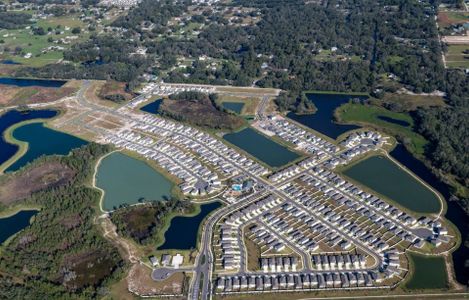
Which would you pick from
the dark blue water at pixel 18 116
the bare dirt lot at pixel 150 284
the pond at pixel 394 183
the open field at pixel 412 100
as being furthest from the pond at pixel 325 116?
the dark blue water at pixel 18 116

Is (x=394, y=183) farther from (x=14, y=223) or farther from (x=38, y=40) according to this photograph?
(x=38, y=40)

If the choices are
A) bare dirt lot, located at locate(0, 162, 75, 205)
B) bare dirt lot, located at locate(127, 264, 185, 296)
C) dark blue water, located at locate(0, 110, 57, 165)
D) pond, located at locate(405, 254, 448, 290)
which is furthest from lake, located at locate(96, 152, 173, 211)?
pond, located at locate(405, 254, 448, 290)

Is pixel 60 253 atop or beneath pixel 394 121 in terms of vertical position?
beneath

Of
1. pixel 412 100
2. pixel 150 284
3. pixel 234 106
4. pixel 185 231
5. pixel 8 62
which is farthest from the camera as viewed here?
pixel 8 62

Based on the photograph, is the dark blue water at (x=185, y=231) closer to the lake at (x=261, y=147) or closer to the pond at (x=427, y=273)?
the lake at (x=261, y=147)

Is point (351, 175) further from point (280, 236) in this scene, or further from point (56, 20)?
point (56, 20)

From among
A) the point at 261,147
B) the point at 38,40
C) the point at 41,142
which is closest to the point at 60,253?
the point at 41,142

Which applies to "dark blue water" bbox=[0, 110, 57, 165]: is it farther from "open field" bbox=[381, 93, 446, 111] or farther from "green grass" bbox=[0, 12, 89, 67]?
"open field" bbox=[381, 93, 446, 111]
